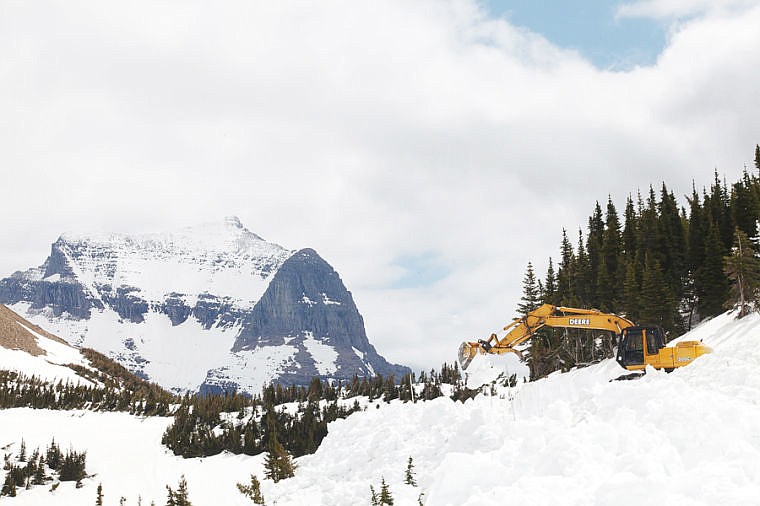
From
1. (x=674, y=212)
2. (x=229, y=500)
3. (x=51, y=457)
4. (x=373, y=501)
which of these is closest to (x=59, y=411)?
(x=51, y=457)

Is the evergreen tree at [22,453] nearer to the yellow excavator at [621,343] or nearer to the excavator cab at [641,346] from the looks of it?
the yellow excavator at [621,343]

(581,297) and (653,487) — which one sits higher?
Result: (581,297)

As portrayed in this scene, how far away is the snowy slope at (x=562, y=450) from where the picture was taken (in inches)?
315

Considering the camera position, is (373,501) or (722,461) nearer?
(722,461)

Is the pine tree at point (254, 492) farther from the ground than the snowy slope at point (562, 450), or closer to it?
closer to it

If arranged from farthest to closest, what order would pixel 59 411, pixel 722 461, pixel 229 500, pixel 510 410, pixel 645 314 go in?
pixel 59 411 < pixel 645 314 < pixel 229 500 < pixel 510 410 < pixel 722 461

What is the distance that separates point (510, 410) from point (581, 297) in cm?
3743

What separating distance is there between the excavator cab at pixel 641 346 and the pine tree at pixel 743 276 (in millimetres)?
12469

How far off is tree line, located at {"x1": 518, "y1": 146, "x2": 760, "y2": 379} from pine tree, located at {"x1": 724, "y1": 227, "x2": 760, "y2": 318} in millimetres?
51

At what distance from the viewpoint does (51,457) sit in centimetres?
3528

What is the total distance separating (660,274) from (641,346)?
71.5ft

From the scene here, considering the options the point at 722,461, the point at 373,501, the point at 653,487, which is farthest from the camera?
the point at 373,501

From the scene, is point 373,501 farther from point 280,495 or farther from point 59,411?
point 59,411

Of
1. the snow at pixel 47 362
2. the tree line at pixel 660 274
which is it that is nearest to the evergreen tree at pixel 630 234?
the tree line at pixel 660 274
